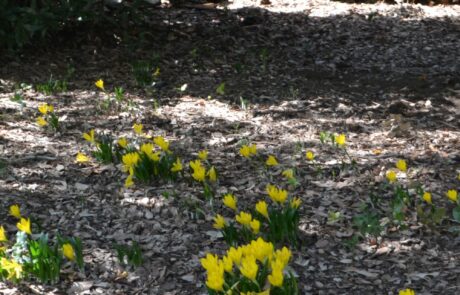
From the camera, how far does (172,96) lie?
5.40m

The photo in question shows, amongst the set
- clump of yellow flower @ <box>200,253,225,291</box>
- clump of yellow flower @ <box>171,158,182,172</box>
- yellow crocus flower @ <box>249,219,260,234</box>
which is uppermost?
clump of yellow flower @ <box>200,253,225,291</box>

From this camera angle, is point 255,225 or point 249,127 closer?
point 255,225

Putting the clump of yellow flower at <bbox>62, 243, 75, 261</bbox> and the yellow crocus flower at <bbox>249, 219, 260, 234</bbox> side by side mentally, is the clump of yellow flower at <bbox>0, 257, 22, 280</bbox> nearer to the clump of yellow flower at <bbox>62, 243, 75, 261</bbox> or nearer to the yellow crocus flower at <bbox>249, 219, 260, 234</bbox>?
the clump of yellow flower at <bbox>62, 243, 75, 261</bbox>

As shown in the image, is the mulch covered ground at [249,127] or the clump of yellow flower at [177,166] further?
the clump of yellow flower at [177,166]

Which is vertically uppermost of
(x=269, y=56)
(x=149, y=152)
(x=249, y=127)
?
(x=149, y=152)

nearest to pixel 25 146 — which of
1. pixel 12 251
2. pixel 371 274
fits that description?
pixel 12 251

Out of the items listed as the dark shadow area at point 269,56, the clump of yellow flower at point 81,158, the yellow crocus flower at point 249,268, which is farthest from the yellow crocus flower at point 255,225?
the dark shadow area at point 269,56

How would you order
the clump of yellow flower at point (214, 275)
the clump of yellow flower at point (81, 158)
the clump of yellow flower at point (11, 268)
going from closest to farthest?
1. the clump of yellow flower at point (214, 275)
2. the clump of yellow flower at point (11, 268)
3. the clump of yellow flower at point (81, 158)

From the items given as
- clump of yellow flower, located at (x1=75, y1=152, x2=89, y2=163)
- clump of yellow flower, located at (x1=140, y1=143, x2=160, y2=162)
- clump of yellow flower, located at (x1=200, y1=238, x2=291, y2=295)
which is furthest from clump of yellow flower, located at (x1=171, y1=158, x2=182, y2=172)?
clump of yellow flower, located at (x1=200, y1=238, x2=291, y2=295)

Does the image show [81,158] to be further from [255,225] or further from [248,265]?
[248,265]

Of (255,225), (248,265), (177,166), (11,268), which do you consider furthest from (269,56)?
(248,265)

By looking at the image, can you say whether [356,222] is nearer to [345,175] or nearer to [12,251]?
[345,175]

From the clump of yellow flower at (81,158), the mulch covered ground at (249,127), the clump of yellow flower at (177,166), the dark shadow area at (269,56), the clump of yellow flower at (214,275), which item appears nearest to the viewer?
the clump of yellow flower at (214,275)

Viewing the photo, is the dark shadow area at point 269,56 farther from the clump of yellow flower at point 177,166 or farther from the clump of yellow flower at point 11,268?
the clump of yellow flower at point 11,268
